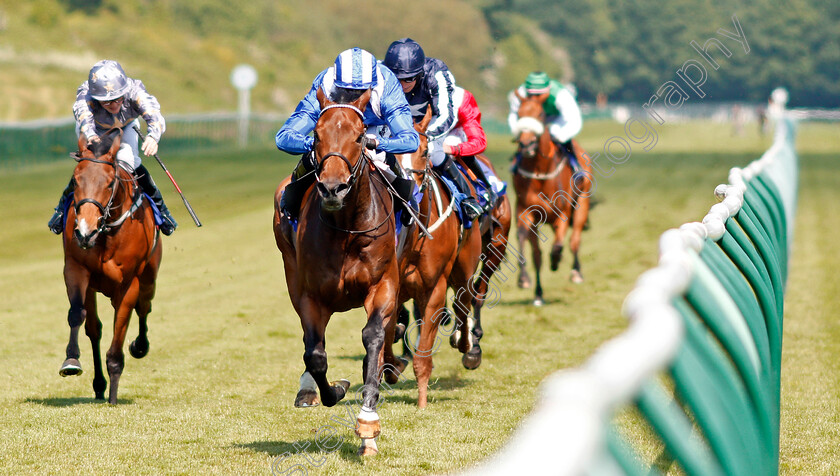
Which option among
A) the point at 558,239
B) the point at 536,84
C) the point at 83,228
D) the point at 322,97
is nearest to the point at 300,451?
the point at 322,97

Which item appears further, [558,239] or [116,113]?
[558,239]

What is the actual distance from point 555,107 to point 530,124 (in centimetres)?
65

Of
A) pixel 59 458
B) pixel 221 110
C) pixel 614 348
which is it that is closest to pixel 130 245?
pixel 59 458

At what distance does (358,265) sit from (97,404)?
2351mm

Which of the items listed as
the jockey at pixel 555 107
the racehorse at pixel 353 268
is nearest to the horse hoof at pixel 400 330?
the racehorse at pixel 353 268

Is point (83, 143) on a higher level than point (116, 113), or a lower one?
lower

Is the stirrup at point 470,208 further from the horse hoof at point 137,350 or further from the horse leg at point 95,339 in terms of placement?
the horse hoof at point 137,350

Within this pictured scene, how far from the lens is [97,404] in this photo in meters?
6.51

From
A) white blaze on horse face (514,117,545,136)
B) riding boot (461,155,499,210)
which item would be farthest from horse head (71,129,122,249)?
white blaze on horse face (514,117,545,136)

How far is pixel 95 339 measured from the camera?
6.71 metres

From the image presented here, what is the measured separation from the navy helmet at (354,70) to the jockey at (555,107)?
18.0ft

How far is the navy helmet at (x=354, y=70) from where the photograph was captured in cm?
504

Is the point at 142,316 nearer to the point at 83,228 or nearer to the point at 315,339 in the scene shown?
the point at 83,228

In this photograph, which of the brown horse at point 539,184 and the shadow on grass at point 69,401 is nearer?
the shadow on grass at point 69,401
